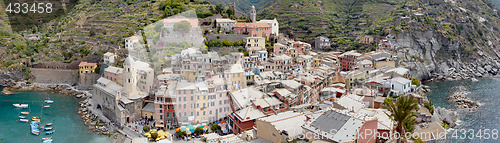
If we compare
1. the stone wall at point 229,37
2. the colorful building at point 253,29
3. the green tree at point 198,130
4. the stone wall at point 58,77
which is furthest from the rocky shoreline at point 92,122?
the colorful building at point 253,29

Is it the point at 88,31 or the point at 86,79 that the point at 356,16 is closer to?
the point at 88,31

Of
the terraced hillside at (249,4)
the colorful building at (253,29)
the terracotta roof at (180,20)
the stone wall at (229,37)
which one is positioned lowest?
the stone wall at (229,37)

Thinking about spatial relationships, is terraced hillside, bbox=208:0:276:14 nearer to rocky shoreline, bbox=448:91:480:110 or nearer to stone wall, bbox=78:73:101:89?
stone wall, bbox=78:73:101:89

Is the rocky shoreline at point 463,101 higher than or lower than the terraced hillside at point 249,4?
lower

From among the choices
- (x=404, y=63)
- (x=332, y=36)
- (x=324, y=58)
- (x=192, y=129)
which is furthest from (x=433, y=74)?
(x=192, y=129)

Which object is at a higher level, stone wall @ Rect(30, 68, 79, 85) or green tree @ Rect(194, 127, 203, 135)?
stone wall @ Rect(30, 68, 79, 85)

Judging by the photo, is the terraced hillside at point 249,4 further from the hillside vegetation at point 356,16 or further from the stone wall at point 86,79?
the stone wall at point 86,79

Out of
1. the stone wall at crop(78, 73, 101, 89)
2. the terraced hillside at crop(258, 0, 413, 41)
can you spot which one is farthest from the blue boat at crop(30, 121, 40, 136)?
the terraced hillside at crop(258, 0, 413, 41)
